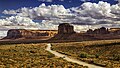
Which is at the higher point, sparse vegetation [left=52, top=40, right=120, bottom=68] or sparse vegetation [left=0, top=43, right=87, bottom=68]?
sparse vegetation [left=0, top=43, right=87, bottom=68]

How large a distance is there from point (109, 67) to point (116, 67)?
3.89ft

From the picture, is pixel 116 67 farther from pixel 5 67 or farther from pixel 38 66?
pixel 5 67

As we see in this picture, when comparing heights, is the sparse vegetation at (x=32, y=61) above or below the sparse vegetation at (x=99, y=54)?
above

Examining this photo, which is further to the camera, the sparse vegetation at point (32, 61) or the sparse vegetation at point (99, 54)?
the sparse vegetation at point (99, 54)

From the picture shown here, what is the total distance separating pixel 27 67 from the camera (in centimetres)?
4066

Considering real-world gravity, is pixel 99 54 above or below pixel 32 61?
below

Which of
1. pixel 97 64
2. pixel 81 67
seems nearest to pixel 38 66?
pixel 81 67

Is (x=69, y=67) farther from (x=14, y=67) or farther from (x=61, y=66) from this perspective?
(x=14, y=67)

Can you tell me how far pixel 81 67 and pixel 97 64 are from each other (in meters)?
4.52

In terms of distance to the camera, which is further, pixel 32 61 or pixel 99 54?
pixel 99 54

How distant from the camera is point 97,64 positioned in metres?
43.4

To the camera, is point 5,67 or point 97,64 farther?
point 97,64

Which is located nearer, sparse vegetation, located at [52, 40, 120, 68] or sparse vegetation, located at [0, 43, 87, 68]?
sparse vegetation, located at [0, 43, 87, 68]

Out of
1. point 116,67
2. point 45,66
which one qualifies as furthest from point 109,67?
point 45,66
